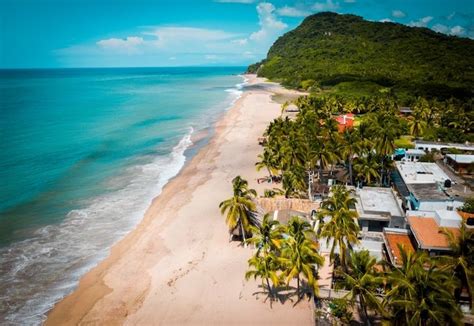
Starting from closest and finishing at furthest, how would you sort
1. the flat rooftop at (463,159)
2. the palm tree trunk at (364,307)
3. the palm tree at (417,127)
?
the palm tree trunk at (364,307)
the flat rooftop at (463,159)
the palm tree at (417,127)

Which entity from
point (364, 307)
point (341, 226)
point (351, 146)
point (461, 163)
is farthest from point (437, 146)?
point (364, 307)

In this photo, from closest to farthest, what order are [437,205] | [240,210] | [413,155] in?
[240,210]
[437,205]
[413,155]

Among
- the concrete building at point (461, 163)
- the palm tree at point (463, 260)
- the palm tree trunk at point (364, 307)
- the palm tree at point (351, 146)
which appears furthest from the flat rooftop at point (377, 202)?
the concrete building at point (461, 163)

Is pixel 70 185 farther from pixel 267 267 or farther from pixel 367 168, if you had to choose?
pixel 367 168

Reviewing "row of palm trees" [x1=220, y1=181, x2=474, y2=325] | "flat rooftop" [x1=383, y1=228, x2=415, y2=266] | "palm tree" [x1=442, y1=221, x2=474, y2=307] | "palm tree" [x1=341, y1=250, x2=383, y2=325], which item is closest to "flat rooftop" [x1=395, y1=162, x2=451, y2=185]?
"flat rooftop" [x1=383, y1=228, x2=415, y2=266]

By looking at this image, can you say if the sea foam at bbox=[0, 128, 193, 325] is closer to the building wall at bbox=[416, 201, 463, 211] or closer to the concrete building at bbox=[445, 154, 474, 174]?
the building wall at bbox=[416, 201, 463, 211]

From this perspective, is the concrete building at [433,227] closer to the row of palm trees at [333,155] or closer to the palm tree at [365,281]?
the palm tree at [365,281]
